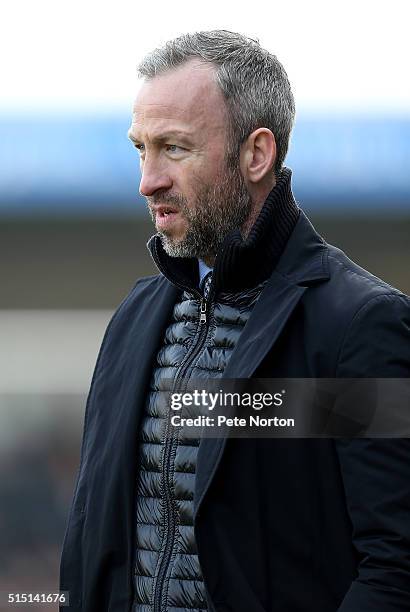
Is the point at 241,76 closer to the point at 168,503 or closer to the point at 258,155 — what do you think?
the point at 258,155

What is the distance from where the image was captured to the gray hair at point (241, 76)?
1769 millimetres

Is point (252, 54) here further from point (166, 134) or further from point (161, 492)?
point (161, 492)

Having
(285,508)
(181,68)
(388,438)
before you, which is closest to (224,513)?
(285,508)

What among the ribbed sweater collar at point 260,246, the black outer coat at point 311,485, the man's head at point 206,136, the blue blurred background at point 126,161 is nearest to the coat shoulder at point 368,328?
the black outer coat at point 311,485

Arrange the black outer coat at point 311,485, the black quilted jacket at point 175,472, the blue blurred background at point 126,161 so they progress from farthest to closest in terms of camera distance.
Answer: the blue blurred background at point 126,161 < the black quilted jacket at point 175,472 < the black outer coat at point 311,485

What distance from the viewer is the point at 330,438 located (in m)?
1.59

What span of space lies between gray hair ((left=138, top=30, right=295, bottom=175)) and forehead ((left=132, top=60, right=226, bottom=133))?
0.02m

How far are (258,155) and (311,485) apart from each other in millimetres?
539

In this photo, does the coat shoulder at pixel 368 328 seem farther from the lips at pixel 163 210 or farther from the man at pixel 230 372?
the lips at pixel 163 210

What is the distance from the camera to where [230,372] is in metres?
1.64

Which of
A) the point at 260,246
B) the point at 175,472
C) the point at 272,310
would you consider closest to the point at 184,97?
the point at 260,246

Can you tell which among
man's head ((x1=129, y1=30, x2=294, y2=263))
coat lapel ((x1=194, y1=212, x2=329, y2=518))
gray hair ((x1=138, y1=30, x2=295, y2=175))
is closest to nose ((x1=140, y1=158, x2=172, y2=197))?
man's head ((x1=129, y1=30, x2=294, y2=263))

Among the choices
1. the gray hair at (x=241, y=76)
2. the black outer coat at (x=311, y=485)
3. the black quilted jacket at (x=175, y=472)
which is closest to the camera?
the black outer coat at (x=311, y=485)

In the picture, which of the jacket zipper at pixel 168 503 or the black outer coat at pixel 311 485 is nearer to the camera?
Answer: the black outer coat at pixel 311 485
